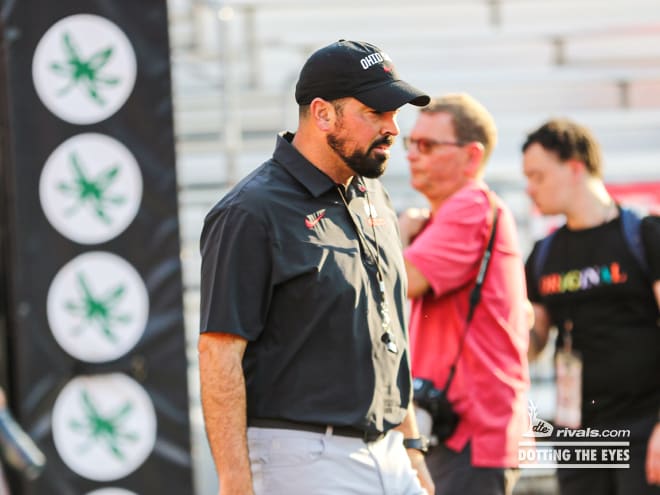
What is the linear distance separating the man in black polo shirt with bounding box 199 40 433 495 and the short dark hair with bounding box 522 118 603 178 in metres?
1.68

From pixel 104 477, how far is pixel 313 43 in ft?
15.0

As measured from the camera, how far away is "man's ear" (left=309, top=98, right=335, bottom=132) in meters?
3.04

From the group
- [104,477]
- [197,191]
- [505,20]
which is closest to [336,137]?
[104,477]

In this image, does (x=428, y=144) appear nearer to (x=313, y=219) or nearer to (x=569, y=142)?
(x=569, y=142)

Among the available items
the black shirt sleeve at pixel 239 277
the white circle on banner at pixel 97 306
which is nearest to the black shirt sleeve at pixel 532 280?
the white circle on banner at pixel 97 306

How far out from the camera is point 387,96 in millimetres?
2990

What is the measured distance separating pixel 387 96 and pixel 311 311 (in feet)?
1.80

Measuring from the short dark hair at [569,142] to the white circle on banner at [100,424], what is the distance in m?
1.97

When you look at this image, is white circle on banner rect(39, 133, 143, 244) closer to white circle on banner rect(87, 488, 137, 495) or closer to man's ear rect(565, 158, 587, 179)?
white circle on banner rect(87, 488, 137, 495)

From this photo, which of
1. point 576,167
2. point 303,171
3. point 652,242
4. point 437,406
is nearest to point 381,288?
point 303,171

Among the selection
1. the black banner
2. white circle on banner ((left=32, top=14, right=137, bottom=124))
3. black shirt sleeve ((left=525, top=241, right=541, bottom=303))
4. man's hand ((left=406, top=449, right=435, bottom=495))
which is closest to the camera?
man's hand ((left=406, top=449, right=435, bottom=495))

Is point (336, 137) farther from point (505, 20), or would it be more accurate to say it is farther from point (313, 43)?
point (505, 20)

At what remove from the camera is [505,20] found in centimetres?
1089

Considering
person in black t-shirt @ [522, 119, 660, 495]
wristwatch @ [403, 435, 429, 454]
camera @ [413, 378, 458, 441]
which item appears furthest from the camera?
person in black t-shirt @ [522, 119, 660, 495]
